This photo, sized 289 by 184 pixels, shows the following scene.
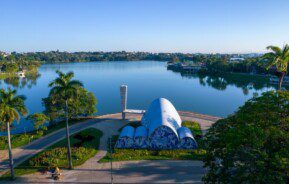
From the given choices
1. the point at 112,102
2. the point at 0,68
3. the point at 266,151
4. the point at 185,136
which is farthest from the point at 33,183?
the point at 0,68

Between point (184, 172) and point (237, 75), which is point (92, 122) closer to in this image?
point (184, 172)

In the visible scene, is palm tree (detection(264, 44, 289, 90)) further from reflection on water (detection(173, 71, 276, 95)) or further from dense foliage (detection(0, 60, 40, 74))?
dense foliage (detection(0, 60, 40, 74))

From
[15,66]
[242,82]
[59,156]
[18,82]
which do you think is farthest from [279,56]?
[15,66]

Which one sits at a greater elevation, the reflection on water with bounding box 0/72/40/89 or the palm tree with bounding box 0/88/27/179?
the palm tree with bounding box 0/88/27/179

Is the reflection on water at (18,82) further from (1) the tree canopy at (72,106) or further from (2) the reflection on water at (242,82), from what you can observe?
(2) the reflection on water at (242,82)

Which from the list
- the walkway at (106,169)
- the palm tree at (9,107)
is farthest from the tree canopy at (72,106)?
the palm tree at (9,107)

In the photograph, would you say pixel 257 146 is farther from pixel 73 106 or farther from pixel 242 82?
pixel 242 82

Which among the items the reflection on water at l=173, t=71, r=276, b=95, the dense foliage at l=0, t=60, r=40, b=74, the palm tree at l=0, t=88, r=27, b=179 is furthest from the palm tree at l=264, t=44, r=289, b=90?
the dense foliage at l=0, t=60, r=40, b=74
